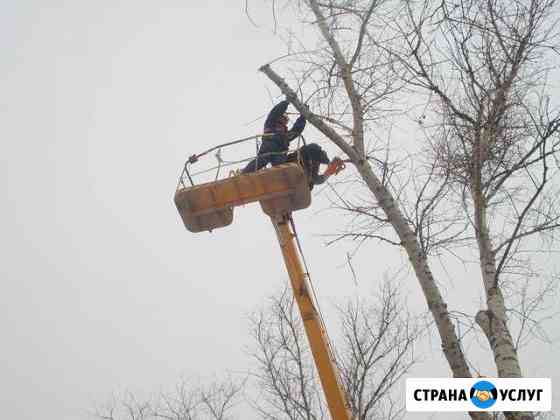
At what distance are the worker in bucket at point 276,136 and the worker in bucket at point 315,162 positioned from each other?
0.72ft

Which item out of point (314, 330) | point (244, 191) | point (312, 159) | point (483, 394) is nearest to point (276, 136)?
point (312, 159)

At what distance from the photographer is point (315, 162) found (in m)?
5.45

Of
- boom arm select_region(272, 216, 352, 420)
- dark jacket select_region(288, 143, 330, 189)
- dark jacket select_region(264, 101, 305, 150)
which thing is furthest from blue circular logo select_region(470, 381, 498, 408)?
dark jacket select_region(264, 101, 305, 150)

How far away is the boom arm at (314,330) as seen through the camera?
4.58 m

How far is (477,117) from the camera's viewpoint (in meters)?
4.28

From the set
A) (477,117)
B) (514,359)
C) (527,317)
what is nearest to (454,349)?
(514,359)

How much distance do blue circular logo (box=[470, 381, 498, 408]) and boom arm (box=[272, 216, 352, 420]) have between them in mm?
1473

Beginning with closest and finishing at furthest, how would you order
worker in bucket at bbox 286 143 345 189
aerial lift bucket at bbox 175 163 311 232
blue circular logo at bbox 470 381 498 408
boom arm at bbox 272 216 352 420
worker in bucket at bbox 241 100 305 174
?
blue circular logo at bbox 470 381 498 408 < boom arm at bbox 272 216 352 420 < aerial lift bucket at bbox 175 163 311 232 < worker in bucket at bbox 286 143 345 189 < worker in bucket at bbox 241 100 305 174

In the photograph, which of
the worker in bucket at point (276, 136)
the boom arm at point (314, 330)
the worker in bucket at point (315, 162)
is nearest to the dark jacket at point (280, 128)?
the worker in bucket at point (276, 136)

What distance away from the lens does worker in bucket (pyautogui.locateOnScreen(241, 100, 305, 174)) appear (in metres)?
5.52

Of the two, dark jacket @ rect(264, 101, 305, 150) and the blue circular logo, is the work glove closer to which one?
dark jacket @ rect(264, 101, 305, 150)

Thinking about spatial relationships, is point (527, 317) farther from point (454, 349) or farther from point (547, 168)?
point (547, 168)

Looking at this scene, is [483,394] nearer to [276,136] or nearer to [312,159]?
[312,159]

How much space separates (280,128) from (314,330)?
8.64 feet
